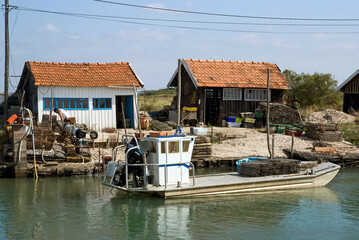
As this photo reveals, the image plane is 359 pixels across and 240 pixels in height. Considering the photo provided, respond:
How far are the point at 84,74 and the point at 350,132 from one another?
16.8m

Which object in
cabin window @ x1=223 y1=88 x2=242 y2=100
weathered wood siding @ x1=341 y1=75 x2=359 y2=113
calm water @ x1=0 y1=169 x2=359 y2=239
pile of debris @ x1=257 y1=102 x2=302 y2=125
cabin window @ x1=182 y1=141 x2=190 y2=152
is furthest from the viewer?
weathered wood siding @ x1=341 y1=75 x2=359 y2=113

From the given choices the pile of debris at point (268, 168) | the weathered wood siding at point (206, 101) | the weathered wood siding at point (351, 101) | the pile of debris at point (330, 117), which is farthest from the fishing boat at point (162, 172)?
the weathered wood siding at point (351, 101)

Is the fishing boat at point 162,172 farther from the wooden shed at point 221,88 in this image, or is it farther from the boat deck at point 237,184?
the wooden shed at point 221,88

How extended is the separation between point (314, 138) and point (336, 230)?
1472 centimetres

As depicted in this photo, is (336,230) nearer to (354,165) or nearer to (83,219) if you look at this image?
(83,219)

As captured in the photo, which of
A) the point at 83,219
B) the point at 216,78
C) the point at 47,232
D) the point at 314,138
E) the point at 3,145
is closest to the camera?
the point at 47,232

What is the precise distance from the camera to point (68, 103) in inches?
1089

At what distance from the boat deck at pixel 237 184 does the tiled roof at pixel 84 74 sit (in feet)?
43.7

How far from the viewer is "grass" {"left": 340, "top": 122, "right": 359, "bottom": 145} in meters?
26.9

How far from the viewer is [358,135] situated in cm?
2722

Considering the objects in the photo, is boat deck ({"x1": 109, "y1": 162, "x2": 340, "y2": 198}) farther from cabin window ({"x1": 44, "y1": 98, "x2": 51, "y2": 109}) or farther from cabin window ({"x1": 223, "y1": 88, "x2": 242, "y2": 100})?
cabin window ({"x1": 223, "y1": 88, "x2": 242, "y2": 100})

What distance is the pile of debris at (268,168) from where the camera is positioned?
17172 mm

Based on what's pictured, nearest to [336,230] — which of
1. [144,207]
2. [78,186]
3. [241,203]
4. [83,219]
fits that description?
[241,203]

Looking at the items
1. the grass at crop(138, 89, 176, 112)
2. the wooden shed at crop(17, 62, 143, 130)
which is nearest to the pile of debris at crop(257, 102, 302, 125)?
the wooden shed at crop(17, 62, 143, 130)
